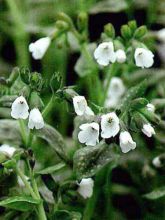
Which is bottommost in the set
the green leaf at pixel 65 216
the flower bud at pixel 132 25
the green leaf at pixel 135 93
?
the green leaf at pixel 65 216

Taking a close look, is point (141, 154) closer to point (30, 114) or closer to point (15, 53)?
point (30, 114)

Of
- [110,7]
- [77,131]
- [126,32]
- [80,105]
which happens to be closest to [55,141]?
[77,131]

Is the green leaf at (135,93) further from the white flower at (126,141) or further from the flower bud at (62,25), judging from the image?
the flower bud at (62,25)

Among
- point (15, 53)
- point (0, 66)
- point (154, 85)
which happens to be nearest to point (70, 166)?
point (154, 85)

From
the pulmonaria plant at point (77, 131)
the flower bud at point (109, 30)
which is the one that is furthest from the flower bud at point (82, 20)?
the flower bud at point (109, 30)

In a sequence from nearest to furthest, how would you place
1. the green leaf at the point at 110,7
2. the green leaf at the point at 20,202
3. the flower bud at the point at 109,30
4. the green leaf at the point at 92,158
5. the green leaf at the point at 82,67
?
the green leaf at the point at 20,202, the green leaf at the point at 92,158, the flower bud at the point at 109,30, the green leaf at the point at 82,67, the green leaf at the point at 110,7

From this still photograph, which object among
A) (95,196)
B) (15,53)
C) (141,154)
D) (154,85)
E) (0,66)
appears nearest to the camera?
(95,196)
